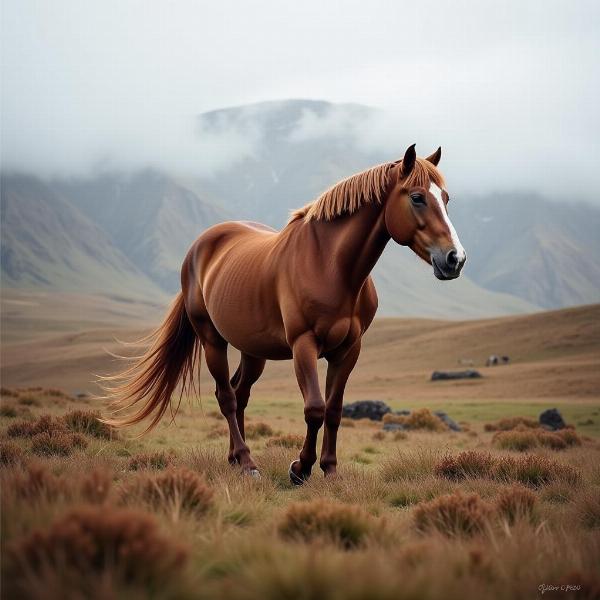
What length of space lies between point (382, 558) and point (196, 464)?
14.4 ft

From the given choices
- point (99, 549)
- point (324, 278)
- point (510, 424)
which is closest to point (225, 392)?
point (324, 278)

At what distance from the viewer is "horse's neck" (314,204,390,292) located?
6551 mm

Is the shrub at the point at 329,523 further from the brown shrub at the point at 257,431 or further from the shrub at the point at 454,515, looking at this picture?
the brown shrub at the point at 257,431

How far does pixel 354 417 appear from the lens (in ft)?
89.5

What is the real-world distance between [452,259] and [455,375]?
1761 inches

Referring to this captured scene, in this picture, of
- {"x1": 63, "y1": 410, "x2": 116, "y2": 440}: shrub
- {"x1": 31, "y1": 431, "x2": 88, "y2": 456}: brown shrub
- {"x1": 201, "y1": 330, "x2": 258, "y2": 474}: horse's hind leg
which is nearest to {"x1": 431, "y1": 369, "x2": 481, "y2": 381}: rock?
{"x1": 63, "y1": 410, "x2": 116, "y2": 440}: shrub

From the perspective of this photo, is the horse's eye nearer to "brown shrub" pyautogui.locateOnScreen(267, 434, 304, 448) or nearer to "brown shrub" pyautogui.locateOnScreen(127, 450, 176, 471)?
"brown shrub" pyautogui.locateOnScreen(127, 450, 176, 471)

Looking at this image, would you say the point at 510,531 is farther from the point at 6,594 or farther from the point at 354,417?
the point at 354,417

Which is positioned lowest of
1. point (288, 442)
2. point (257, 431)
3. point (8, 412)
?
point (257, 431)

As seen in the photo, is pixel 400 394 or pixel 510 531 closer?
pixel 510 531

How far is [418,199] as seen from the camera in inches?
239

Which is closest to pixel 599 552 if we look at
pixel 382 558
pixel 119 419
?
pixel 382 558

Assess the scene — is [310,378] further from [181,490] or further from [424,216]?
[181,490]

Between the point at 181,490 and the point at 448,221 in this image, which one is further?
the point at 448,221
